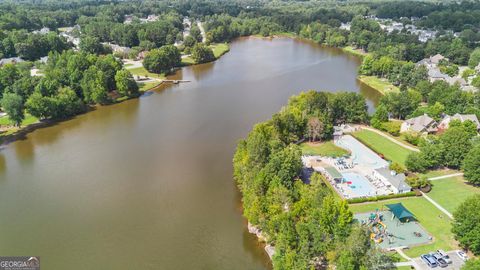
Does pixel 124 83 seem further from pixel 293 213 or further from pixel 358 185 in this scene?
Answer: pixel 293 213

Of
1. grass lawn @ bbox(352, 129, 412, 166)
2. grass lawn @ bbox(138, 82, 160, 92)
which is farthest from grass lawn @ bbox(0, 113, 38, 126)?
grass lawn @ bbox(352, 129, 412, 166)

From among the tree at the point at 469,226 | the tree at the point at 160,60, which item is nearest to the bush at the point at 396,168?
the tree at the point at 469,226

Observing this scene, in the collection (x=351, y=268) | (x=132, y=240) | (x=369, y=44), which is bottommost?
(x=132, y=240)

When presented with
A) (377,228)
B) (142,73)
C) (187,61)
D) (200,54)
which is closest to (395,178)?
(377,228)

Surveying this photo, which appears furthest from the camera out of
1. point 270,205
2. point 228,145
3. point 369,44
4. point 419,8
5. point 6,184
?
point 419,8

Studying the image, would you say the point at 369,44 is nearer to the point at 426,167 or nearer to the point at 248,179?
the point at 426,167

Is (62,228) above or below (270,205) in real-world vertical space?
below

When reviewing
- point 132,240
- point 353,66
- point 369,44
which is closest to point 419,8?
point 369,44
